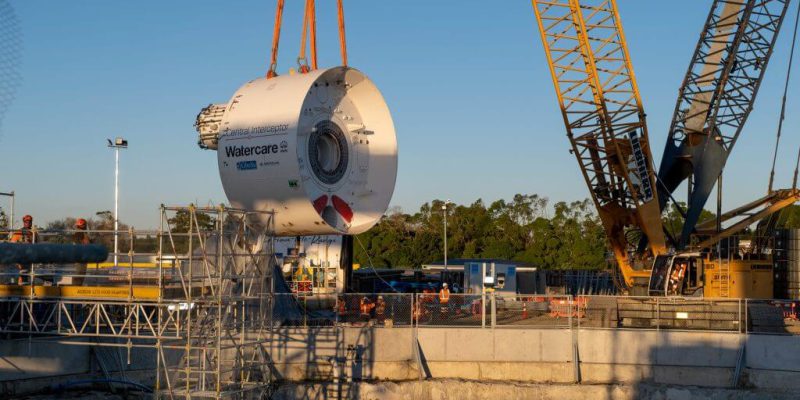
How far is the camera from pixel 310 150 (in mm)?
30344

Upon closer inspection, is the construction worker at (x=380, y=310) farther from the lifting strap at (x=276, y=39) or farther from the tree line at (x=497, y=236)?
the tree line at (x=497, y=236)

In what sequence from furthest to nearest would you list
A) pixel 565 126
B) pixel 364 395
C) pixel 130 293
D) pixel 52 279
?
pixel 565 126, pixel 52 279, pixel 364 395, pixel 130 293

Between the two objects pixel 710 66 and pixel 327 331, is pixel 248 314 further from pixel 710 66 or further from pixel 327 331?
pixel 710 66

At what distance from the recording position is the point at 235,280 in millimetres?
25328

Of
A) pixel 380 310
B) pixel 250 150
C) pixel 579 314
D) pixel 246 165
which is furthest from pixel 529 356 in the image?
pixel 250 150

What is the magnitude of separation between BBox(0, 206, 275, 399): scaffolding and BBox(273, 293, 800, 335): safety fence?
4.44m

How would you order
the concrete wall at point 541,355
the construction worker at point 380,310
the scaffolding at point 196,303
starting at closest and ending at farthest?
the scaffolding at point 196,303 → the concrete wall at point 541,355 → the construction worker at point 380,310

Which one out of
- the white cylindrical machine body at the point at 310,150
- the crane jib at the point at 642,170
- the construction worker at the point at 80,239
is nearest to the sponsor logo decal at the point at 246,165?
the white cylindrical machine body at the point at 310,150

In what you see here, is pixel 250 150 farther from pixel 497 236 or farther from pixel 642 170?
pixel 497 236

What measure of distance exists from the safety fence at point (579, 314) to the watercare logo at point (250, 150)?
5.36 m

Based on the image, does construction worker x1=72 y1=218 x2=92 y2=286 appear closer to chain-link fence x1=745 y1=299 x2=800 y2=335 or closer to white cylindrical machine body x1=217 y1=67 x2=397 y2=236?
white cylindrical machine body x1=217 y1=67 x2=397 y2=236

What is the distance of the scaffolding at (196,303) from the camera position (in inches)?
941

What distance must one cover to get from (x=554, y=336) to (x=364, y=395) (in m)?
6.26

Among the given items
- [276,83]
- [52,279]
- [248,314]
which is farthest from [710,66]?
[52,279]
